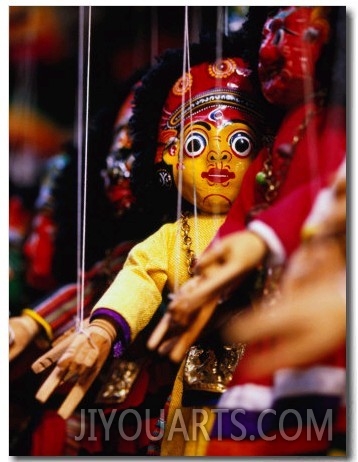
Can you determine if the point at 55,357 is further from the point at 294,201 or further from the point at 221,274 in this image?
the point at 294,201

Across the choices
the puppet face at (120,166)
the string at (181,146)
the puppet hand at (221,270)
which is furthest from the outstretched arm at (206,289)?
the puppet face at (120,166)

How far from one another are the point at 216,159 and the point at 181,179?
6 cm

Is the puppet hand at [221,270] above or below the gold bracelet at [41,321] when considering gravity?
below

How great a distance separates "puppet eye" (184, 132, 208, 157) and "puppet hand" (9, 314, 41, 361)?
1.21 feet

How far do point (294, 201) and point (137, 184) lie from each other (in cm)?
32

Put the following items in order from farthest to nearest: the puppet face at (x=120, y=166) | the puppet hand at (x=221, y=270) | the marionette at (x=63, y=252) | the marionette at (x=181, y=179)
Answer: the puppet face at (x=120, y=166), the marionette at (x=63, y=252), the marionette at (x=181, y=179), the puppet hand at (x=221, y=270)

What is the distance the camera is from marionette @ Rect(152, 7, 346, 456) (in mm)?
957

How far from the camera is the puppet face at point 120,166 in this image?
4.33ft

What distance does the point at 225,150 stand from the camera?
3.62 ft

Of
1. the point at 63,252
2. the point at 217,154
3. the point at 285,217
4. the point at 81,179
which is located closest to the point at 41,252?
the point at 63,252

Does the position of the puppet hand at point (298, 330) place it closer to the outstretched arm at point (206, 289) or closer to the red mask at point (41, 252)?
the outstretched arm at point (206, 289)

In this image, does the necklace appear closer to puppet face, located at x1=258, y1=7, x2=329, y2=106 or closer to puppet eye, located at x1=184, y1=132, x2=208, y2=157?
puppet eye, located at x1=184, y1=132, x2=208, y2=157

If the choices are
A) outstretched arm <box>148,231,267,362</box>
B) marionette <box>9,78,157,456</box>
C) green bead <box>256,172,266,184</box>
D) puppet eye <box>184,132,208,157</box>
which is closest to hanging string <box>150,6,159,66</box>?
marionette <box>9,78,157,456</box>

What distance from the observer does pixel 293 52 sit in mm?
1016
